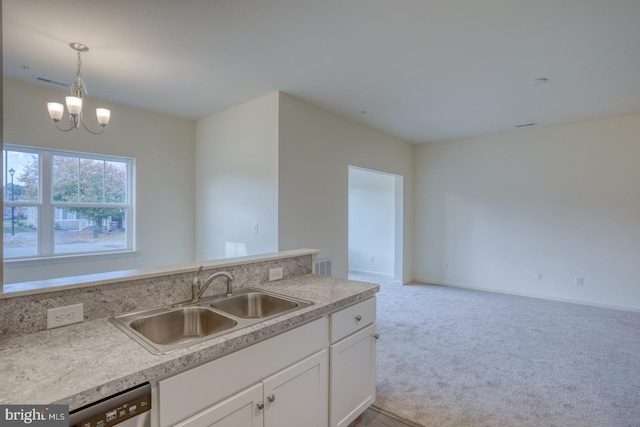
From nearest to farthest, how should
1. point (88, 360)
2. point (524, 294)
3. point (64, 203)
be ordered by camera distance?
1. point (88, 360)
2. point (64, 203)
3. point (524, 294)

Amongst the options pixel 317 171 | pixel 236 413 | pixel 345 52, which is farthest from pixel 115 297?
pixel 317 171

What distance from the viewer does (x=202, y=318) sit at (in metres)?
1.68

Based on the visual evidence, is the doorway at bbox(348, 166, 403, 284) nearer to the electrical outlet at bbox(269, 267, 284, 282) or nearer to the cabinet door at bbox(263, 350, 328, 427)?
the electrical outlet at bbox(269, 267, 284, 282)

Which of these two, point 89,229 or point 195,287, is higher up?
point 89,229

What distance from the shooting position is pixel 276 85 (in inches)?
141

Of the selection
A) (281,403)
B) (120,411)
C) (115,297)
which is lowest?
(281,403)

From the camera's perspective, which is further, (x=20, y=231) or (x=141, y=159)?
(x=141, y=159)

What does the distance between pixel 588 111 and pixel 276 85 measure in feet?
13.8

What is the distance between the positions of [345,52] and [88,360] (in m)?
2.76

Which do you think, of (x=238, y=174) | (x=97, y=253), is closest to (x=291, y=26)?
(x=238, y=174)

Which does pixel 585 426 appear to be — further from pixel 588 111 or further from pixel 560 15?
pixel 588 111

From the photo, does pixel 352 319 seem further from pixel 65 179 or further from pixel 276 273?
pixel 65 179

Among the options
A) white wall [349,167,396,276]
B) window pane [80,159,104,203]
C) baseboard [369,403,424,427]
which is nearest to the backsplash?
baseboard [369,403,424,427]

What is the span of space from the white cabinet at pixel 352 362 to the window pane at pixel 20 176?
13.3 ft
